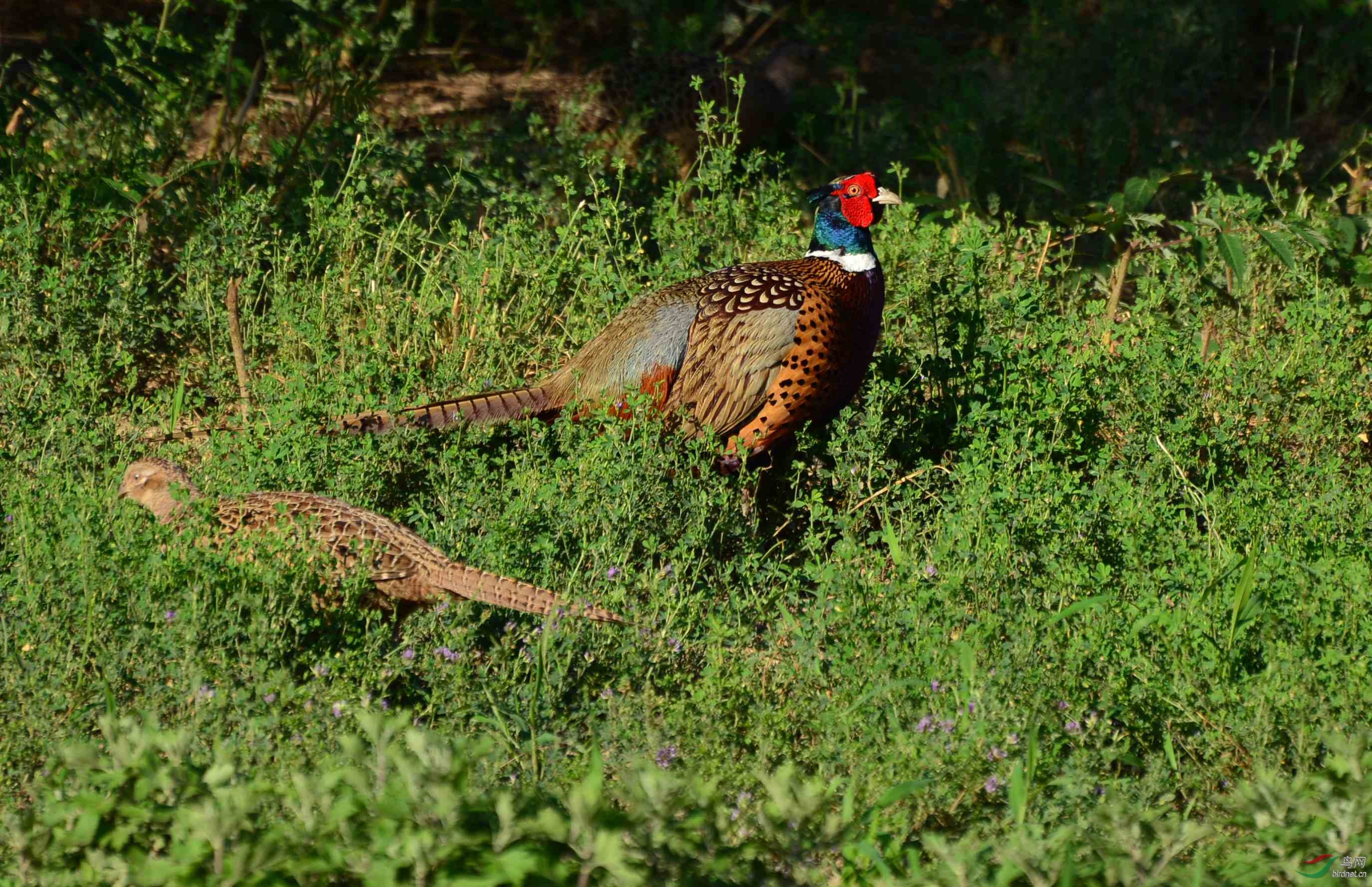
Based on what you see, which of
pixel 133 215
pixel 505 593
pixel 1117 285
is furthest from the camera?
pixel 1117 285

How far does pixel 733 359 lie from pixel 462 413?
3.16 feet

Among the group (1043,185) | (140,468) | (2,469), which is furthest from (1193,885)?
(1043,185)

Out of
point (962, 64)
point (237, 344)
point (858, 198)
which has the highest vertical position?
point (962, 64)

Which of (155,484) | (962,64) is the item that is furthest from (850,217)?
(962,64)

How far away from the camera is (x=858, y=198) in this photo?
17.7ft

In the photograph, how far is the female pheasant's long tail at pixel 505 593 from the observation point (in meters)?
3.91

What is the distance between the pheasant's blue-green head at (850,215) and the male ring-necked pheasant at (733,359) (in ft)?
0.28

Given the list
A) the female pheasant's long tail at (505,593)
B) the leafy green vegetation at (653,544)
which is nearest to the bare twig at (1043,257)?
the leafy green vegetation at (653,544)

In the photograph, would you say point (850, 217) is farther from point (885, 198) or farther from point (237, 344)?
point (237, 344)

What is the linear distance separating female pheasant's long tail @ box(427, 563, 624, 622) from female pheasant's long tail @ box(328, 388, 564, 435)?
0.94 meters

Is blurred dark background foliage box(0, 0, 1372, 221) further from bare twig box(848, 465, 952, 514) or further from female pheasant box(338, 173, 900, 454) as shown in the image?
bare twig box(848, 465, 952, 514)

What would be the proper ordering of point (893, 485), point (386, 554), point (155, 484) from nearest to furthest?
point (386, 554) → point (155, 484) → point (893, 485)

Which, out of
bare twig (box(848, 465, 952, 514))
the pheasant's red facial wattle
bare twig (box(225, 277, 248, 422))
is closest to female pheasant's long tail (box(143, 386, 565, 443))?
bare twig (box(225, 277, 248, 422))

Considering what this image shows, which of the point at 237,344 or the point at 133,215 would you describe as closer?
the point at 237,344
